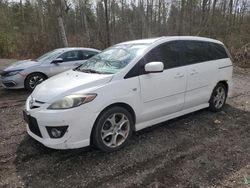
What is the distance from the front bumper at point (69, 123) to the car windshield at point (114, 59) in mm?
928

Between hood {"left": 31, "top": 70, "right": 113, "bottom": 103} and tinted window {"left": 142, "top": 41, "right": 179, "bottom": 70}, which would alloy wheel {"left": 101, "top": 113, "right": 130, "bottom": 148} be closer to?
hood {"left": 31, "top": 70, "right": 113, "bottom": 103}

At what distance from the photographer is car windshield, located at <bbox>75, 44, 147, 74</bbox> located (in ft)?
14.2

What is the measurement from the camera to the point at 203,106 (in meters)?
5.54

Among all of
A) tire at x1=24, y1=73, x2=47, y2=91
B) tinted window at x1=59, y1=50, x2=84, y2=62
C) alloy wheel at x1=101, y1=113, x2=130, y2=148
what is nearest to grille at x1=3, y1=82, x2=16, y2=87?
tire at x1=24, y1=73, x2=47, y2=91

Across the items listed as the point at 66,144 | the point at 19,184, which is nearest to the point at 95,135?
the point at 66,144

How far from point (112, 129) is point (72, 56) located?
17.7 ft

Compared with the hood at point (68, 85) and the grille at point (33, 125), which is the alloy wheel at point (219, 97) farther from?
the grille at point (33, 125)

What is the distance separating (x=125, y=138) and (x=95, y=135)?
0.58m

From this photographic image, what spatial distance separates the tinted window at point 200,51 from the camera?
5.12 meters

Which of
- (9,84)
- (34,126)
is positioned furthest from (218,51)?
(9,84)

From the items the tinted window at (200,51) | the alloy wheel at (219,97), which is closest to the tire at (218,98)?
the alloy wheel at (219,97)

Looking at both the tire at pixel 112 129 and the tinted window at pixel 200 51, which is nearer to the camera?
the tire at pixel 112 129

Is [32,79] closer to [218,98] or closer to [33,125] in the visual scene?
[33,125]

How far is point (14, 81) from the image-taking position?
7.93m
